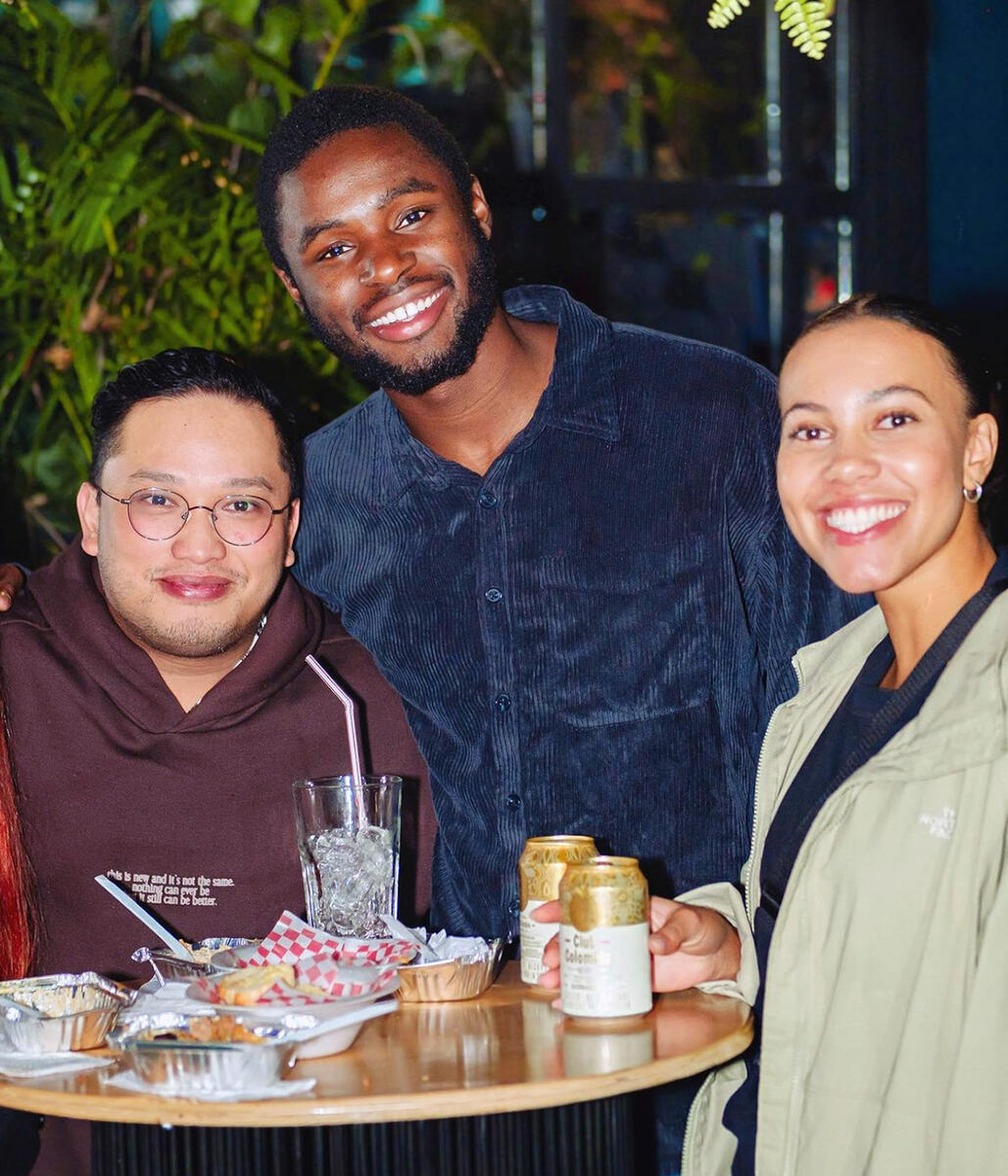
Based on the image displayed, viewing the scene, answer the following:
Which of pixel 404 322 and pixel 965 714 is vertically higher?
pixel 404 322

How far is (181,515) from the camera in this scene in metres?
2.32

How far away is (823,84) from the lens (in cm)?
555

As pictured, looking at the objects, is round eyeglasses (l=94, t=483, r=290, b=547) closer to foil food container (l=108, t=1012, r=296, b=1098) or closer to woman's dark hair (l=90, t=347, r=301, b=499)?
woman's dark hair (l=90, t=347, r=301, b=499)

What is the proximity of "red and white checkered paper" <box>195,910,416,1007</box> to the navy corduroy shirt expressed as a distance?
526 millimetres

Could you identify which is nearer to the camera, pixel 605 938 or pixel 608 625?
pixel 605 938

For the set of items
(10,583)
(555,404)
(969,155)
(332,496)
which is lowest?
(10,583)

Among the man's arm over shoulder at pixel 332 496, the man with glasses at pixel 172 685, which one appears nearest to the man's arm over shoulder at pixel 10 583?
the man with glasses at pixel 172 685

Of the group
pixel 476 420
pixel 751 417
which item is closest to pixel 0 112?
pixel 476 420

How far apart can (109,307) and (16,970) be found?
2.02 m

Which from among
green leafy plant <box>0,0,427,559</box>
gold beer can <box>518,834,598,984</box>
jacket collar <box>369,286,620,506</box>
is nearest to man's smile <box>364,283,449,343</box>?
jacket collar <box>369,286,620,506</box>

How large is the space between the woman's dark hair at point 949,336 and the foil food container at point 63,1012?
1173mm

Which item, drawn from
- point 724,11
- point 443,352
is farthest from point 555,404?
point 724,11

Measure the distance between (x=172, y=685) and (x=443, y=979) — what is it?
2.55 feet

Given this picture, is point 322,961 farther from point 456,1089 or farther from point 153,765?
point 153,765
